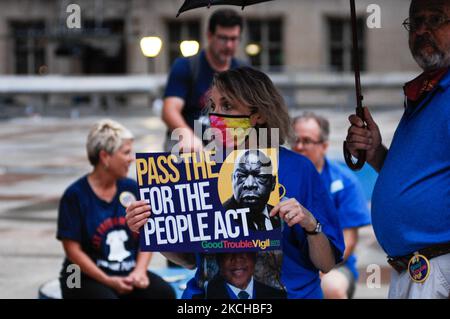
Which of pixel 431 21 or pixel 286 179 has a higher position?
pixel 431 21

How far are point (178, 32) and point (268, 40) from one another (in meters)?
4.35

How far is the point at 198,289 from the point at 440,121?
1.09 meters

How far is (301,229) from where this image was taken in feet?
10.3

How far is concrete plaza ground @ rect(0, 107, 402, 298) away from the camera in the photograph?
764 cm

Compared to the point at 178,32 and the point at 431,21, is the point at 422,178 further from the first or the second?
the point at 178,32

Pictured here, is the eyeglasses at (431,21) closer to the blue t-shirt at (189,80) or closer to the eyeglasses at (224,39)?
the eyeglasses at (224,39)

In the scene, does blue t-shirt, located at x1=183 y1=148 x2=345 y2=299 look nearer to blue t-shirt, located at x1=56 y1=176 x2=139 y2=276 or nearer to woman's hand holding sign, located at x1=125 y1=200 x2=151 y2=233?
woman's hand holding sign, located at x1=125 y1=200 x2=151 y2=233

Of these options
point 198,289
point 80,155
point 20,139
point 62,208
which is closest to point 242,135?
point 198,289

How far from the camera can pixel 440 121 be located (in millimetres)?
2789

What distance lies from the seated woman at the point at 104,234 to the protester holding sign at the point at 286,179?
168 cm

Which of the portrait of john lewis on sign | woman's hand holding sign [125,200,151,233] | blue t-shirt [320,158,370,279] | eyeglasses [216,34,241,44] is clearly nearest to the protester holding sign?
the portrait of john lewis on sign

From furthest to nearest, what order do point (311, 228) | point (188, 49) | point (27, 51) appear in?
point (27, 51), point (188, 49), point (311, 228)

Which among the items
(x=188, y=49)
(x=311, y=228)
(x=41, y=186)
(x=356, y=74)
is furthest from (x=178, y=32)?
(x=311, y=228)

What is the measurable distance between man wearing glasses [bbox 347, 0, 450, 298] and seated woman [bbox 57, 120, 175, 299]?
218 centimetres
